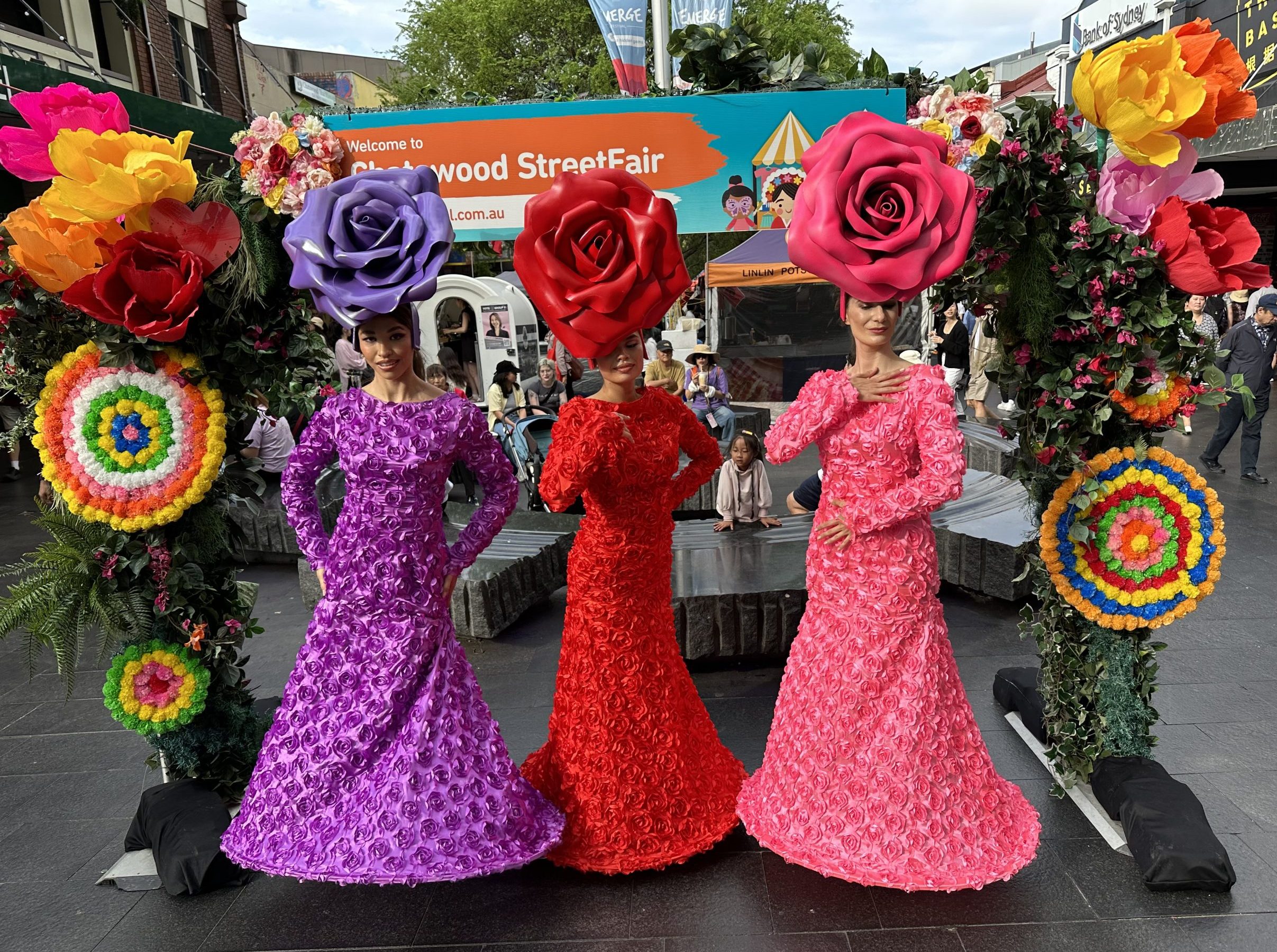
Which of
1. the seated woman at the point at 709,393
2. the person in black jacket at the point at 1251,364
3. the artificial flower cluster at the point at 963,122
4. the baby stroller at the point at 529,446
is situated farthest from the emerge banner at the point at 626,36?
the person in black jacket at the point at 1251,364

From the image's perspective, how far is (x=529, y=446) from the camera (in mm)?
7539

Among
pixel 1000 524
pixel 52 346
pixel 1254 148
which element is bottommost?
pixel 1000 524

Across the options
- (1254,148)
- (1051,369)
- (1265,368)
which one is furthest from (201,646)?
(1254,148)

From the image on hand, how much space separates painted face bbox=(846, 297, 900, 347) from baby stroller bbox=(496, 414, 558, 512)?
483 cm

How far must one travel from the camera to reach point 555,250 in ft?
8.71

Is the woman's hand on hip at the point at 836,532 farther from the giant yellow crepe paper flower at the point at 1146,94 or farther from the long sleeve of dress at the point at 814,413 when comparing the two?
the giant yellow crepe paper flower at the point at 1146,94

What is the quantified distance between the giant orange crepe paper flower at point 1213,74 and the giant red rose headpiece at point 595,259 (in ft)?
5.54

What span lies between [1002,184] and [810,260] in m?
0.80

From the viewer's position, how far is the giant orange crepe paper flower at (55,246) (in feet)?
9.48

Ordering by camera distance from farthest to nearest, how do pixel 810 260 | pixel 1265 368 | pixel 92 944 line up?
1. pixel 1265 368
2. pixel 92 944
3. pixel 810 260

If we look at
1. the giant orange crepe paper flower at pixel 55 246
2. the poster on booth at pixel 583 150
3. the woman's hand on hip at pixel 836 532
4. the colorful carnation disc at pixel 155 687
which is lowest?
the colorful carnation disc at pixel 155 687

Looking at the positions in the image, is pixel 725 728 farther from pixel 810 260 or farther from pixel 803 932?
pixel 810 260

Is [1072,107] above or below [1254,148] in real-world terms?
below

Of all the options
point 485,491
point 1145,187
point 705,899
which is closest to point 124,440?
point 485,491
